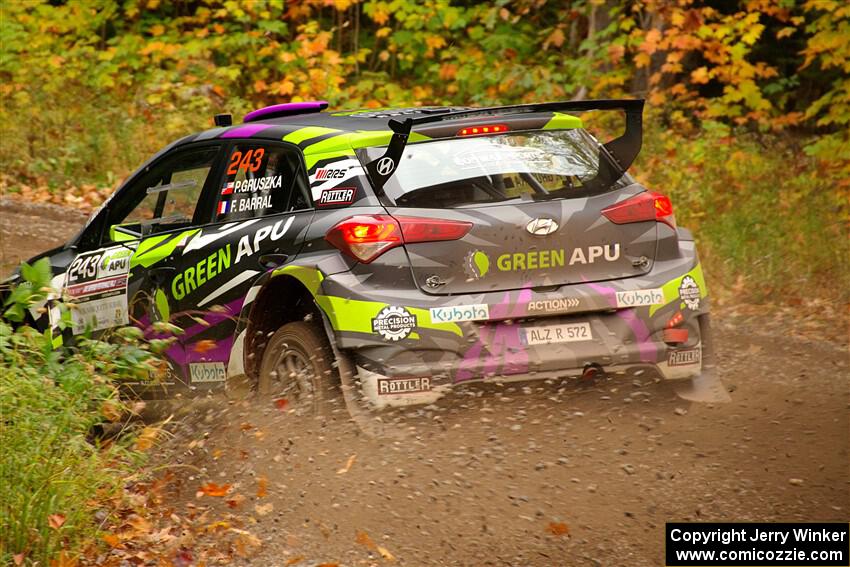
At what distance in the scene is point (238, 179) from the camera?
6.36 m

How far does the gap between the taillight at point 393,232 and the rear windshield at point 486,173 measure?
132mm

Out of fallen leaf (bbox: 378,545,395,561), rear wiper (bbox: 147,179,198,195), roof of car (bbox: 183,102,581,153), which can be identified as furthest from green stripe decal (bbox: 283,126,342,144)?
fallen leaf (bbox: 378,545,395,561)

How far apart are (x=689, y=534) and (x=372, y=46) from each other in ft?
55.4

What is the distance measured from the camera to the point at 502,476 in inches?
206

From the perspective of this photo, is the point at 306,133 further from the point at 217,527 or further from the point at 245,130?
the point at 217,527

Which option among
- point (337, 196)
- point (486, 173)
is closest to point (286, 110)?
point (337, 196)

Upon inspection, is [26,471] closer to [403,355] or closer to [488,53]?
[403,355]

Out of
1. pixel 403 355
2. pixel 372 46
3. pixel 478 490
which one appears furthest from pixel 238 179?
pixel 372 46

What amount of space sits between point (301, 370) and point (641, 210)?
1.85 meters

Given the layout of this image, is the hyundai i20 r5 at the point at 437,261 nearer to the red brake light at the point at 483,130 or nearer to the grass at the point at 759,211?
the red brake light at the point at 483,130

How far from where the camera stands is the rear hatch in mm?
5395

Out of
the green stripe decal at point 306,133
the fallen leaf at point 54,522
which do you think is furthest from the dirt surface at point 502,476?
the green stripe decal at point 306,133

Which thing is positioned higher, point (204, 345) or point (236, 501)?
point (204, 345)

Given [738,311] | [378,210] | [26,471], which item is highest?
[378,210]
